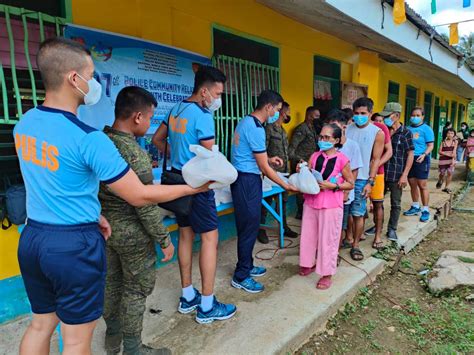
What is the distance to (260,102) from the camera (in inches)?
121

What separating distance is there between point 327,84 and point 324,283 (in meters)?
4.56

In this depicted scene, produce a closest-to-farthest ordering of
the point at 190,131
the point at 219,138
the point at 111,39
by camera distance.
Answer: the point at 190,131 < the point at 111,39 < the point at 219,138

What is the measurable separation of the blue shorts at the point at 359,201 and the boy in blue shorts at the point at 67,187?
2840mm

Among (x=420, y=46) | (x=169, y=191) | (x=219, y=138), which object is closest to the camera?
(x=169, y=191)

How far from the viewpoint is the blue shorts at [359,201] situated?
3846 millimetres

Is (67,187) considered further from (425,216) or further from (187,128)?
(425,216)

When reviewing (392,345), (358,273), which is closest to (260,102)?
(358,273)

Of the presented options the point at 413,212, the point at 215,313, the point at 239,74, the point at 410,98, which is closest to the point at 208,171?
the point at 215,313

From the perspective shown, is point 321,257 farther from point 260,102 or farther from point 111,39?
point 111,39

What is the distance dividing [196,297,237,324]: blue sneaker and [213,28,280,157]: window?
7.13ft

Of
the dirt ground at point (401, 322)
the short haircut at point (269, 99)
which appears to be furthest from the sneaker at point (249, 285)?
the short haircut at point (269, 99)

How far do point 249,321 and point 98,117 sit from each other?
6.78 feet

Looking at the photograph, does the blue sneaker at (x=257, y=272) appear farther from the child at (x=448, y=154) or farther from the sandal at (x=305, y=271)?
the child at (x=448, y=154)

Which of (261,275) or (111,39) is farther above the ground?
(111,39)
